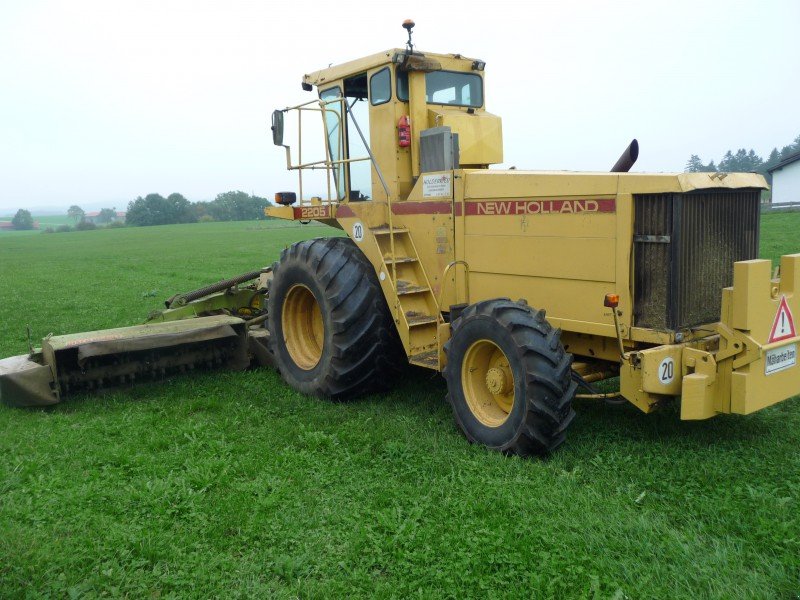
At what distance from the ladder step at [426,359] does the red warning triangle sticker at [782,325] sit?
2.49 meters

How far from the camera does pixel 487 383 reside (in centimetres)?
546

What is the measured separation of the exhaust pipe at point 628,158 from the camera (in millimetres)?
5660

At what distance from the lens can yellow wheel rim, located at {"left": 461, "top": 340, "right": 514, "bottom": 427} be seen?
211 inches

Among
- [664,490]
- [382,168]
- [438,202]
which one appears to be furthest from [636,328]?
[382,168]

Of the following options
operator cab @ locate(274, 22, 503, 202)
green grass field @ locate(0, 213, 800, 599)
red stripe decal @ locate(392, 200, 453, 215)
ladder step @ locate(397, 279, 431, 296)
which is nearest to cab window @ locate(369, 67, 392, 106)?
operator cab @ locate(274, 22, 503, 202)

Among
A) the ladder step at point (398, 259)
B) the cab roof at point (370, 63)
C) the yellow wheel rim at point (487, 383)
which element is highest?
the cab roof at point (370, 63)

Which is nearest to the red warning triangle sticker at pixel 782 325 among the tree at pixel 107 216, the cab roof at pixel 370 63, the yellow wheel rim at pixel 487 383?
the yellow wheel rim at pixel 487 383

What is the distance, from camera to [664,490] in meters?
4.59

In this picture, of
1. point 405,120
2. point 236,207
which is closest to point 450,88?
point 405,120

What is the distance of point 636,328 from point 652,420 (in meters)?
1.06

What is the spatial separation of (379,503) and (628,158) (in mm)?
3245

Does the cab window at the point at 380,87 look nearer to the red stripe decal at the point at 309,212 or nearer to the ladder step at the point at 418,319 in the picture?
the red stripe decal at the point at 309,212

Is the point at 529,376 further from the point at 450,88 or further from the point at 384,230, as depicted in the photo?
the point at 450,88

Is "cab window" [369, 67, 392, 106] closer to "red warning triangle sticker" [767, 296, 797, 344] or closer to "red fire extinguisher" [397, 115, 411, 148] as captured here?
"red fire extinguisher" [397, 115, 411, 148]
